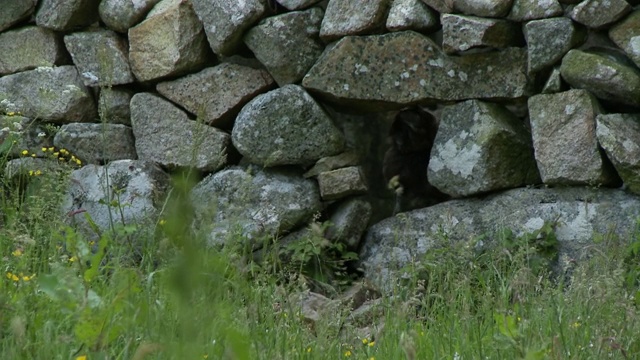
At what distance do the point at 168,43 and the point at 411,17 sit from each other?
1.26m

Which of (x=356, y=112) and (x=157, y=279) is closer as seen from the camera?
(x=157, y=279)

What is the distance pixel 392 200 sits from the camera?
4625mm

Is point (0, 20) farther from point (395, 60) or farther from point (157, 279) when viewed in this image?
point (157, 279)

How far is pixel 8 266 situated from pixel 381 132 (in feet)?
7.53

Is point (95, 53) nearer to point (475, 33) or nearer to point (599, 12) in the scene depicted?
point (475, 33)

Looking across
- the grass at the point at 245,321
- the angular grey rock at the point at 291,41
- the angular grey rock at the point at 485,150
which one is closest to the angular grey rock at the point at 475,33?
the angular grey rock at the point at 485,150

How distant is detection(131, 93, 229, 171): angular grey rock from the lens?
4438 millimetres

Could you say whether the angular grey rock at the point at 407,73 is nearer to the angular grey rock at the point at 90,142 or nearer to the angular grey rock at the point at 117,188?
the angular grey rock at the point at 117,188

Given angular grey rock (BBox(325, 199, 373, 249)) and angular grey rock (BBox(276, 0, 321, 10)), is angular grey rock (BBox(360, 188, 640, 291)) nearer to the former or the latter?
angular grey rock (BBox(325, 199, 373, 249))

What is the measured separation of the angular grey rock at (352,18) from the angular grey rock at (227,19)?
340mm

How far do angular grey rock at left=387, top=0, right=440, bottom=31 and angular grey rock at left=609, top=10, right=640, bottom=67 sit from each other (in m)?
0.81

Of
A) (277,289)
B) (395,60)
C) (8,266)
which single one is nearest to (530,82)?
(395,60)

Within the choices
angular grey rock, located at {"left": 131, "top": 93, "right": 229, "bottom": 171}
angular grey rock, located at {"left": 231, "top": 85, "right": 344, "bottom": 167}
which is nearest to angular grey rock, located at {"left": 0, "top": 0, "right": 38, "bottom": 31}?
angular grey rock, located at {"left": 131, "top": 93, "right": 229, "bottom": 171}

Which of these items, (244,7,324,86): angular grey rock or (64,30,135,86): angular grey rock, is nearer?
(244,7,324,86): angular grey rock
